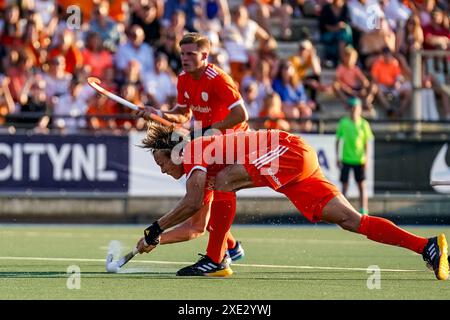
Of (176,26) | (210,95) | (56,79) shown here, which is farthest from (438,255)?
(176,26)

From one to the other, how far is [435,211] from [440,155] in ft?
3.11

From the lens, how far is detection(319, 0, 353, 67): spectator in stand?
74.5 ft

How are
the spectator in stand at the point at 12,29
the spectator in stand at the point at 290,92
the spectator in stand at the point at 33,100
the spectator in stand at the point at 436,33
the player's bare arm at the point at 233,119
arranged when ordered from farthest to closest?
the spectator in stand at the point at 436,33, the spectator in stand at the point at 290,92, the spectator in stand at the point at 12,29, the spectator in stand at the point at 33,100, the player's bare arm at the point at 233,119

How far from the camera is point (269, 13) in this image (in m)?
23.2

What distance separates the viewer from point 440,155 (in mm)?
20062

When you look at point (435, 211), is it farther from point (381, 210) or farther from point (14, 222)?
point (14, 222)

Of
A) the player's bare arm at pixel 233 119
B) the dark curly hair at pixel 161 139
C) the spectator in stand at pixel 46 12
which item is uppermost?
the spectator in stand at pixel 46 12

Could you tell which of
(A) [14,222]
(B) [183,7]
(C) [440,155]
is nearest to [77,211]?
(A) [14,222]

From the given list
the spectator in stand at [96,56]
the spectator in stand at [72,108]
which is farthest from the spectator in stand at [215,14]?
the spectator in stand at [72,108]

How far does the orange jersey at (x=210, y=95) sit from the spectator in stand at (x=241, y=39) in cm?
942

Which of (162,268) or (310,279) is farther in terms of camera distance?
(162,268)

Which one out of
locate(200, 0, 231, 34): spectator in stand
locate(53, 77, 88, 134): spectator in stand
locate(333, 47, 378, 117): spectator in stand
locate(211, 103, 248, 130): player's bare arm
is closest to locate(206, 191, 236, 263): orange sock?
locate(211, 103, 248, 130): player's bare arm

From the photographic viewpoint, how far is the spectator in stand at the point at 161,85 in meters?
20.1

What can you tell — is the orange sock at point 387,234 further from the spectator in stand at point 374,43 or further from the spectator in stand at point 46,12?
the spectator in stand at point 374,43
